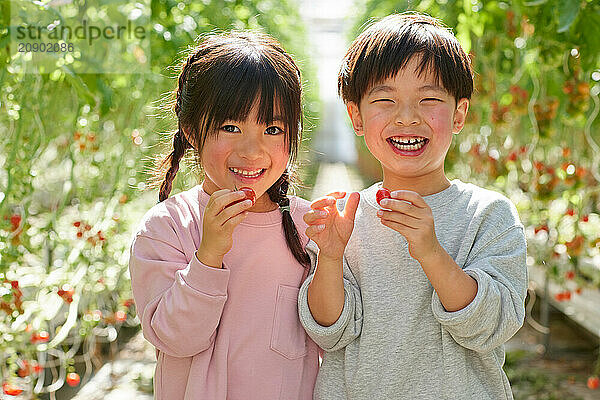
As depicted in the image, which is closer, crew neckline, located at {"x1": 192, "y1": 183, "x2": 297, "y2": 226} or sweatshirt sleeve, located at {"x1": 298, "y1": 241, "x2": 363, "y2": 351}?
sweatshirt sleeve, located at {"x1": 298, "y1": 241, "x2": 363, "y2": 351}

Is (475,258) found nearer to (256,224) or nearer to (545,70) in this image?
(256,224)

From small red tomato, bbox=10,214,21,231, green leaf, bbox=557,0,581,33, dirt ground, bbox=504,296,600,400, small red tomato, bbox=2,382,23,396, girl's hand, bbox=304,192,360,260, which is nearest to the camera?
girl's hand, bbox=304,192,360,260

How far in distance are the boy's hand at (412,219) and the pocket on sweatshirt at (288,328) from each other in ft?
0.94

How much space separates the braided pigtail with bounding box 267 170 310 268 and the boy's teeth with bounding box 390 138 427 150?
0.86 ft

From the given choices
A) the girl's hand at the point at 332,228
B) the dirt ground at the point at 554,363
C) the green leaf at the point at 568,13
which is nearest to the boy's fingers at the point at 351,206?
the girl's hand at the point at 332,228

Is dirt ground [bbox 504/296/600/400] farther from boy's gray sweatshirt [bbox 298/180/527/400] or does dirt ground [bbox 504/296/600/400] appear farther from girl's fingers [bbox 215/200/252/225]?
girl's fingers [bbox 215/200/252/225]

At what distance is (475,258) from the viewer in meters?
1.12

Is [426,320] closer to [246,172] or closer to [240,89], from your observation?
[246,172]

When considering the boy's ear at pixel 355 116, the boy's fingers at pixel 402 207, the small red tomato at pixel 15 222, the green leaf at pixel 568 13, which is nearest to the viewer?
the boy's fingers at pixel 402 207

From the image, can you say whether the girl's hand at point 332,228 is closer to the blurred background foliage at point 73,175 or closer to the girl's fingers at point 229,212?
the girl's fingers at point 229,212

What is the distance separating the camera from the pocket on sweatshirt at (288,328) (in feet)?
3.97

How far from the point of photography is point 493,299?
1.05 meters

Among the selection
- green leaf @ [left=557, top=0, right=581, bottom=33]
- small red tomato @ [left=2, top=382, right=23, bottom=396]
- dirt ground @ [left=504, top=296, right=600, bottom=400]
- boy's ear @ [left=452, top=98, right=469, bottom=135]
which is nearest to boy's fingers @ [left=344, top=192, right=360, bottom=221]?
boy's ear @ [left=452, top=98, right=469, bottom=135]

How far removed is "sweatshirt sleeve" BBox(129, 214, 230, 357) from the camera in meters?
1.10
